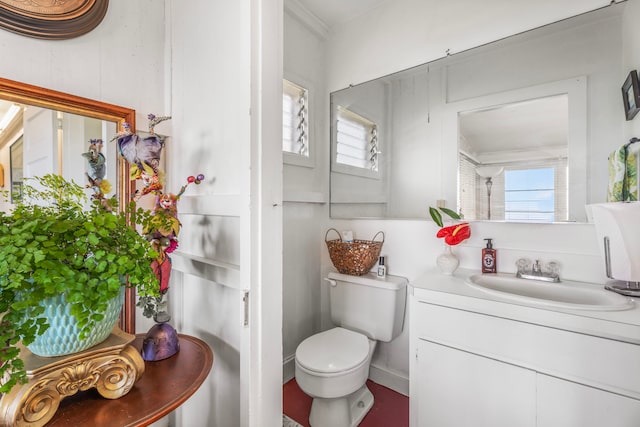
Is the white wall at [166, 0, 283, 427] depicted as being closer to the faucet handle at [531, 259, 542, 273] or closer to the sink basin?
the sink basin

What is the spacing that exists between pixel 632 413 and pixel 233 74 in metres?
1.74

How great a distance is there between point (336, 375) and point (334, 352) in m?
0.16

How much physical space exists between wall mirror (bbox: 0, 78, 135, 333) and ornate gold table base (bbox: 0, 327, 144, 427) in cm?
57

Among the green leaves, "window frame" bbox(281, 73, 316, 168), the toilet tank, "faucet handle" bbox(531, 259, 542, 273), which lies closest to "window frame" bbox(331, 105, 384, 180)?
"window frame" bbox(281, 73, 316, 168)

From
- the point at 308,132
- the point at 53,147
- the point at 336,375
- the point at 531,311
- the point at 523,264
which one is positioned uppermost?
the point at 308,132

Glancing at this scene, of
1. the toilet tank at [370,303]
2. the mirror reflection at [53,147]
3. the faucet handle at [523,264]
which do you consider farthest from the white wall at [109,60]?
the faucet handle at [523,264]

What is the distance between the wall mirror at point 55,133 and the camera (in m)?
0.93

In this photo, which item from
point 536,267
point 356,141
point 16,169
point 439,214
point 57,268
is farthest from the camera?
point 356,141

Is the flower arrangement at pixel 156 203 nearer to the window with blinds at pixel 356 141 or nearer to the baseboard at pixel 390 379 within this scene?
the window with blinds at pixel 356 141

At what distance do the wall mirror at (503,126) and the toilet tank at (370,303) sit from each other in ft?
1.55

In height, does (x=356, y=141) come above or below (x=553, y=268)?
above

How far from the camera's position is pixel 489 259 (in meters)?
1.51

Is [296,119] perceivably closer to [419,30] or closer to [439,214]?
[419,30]

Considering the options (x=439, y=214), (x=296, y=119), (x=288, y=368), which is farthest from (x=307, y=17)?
(x=288, y=368)
